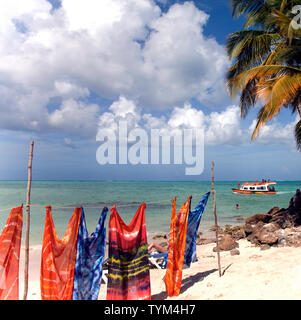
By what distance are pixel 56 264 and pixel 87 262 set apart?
69 cm

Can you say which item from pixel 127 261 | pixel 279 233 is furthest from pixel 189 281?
pixel 279 233

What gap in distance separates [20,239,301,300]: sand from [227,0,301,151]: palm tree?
13.3ft

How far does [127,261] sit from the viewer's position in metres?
5.19

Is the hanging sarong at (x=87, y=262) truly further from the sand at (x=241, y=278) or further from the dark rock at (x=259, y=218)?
the dark rock at (x=259, y=218)

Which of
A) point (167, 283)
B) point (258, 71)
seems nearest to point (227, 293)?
point (167, 283)

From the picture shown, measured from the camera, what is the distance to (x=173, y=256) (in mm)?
5820

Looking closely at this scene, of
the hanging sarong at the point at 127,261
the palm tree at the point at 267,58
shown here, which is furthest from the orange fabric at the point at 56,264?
the palm tree at the point at 267,58

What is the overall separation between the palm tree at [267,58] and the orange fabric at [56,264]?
22.0ft

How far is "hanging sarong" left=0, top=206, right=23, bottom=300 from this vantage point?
14.9 feet

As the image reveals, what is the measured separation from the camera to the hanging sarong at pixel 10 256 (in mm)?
4535

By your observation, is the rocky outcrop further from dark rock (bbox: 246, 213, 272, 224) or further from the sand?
dark rock (bbox: 246, 213, 272, 224)

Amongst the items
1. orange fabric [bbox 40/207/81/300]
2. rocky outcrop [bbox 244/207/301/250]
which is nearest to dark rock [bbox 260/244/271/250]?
rocky outcrop [bbox 244/207/301/250]
